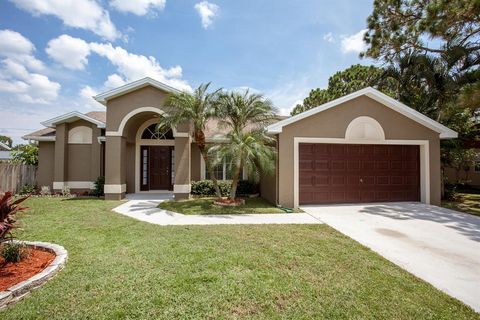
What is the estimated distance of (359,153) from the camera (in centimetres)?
1134

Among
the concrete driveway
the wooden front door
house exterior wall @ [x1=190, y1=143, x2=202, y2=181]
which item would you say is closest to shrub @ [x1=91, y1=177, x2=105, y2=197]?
the wooden front door

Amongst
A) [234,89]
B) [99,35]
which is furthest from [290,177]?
[99,35]

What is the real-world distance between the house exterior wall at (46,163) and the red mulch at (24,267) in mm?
11881

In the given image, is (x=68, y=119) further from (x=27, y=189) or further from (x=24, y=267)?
(x=24, y=267)

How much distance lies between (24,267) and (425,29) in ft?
62.6

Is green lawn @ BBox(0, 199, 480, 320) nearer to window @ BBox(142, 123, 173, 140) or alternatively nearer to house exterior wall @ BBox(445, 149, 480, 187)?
window @ BBox(142, 123, 173, 140)

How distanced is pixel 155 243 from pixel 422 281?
562 centimetres

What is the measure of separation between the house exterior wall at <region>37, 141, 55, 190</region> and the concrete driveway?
50.0 ft

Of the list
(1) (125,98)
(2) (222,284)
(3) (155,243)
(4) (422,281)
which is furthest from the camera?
(1) (125,98)

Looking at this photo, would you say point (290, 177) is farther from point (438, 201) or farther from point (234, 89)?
point (438, 201)

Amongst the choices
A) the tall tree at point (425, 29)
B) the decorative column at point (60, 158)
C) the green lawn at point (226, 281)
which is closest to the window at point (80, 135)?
the decorative column at point (60, 158)

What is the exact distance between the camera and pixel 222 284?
3891 mm

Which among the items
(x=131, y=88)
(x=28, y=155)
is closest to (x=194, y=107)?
(x=131, y=88)

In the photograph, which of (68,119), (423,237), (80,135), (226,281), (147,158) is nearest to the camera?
(226,281)
